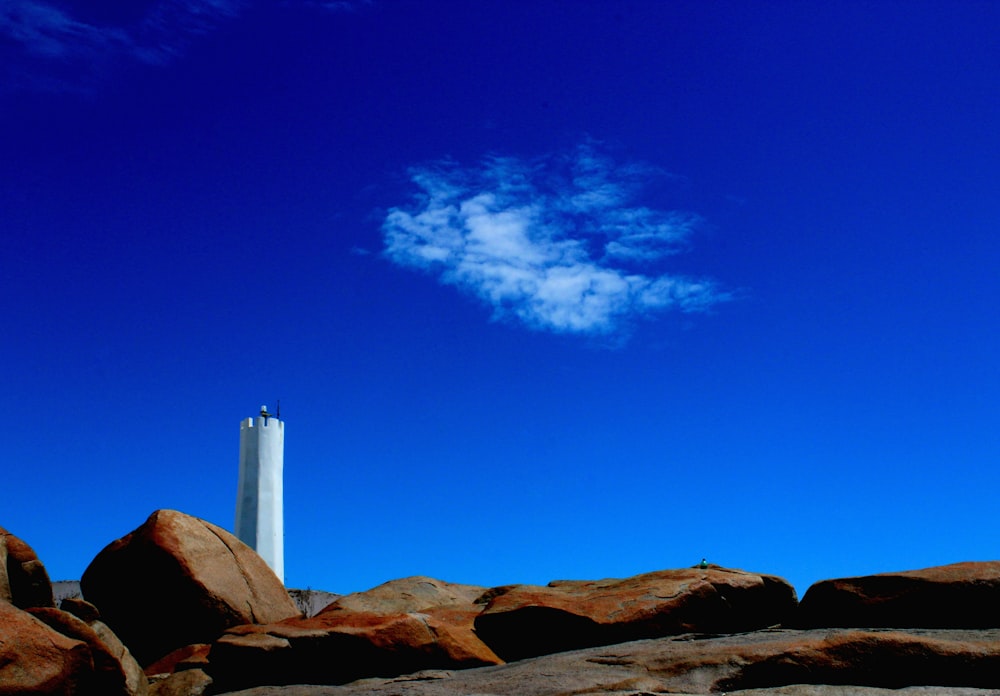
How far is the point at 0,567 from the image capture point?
10.8 meters

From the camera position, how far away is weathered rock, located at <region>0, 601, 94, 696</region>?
8.41m

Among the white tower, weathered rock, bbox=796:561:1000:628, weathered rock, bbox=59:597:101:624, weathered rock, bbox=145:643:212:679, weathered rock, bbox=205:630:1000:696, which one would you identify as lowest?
weathered rock, bbox=205:630:1000:696

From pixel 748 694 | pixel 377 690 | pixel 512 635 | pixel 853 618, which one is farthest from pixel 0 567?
pixel 853 618

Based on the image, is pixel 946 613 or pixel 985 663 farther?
pixel 946 613

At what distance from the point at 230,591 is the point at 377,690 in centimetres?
510

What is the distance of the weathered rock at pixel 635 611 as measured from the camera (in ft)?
34.9

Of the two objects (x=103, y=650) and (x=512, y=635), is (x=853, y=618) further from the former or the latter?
(x=103, y=650)

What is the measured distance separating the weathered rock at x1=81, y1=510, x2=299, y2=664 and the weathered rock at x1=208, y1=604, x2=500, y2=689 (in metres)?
2.37

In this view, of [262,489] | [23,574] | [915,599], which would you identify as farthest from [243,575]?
[262,489]

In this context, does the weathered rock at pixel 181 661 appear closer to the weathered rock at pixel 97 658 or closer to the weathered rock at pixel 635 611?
the weathered rock at pixel 97 658

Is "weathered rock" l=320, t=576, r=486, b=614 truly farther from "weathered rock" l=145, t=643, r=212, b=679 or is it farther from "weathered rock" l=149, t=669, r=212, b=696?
"weathered rock" l=149, t=669, r=212, b=696

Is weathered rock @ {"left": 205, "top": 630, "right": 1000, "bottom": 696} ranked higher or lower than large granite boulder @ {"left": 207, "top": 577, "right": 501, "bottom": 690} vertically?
lower

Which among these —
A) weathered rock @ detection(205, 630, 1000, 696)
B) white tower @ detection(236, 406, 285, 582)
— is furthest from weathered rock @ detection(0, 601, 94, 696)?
white tower @ detection(236, 406, 285, 582)

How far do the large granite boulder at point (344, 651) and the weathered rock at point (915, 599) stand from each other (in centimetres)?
355
